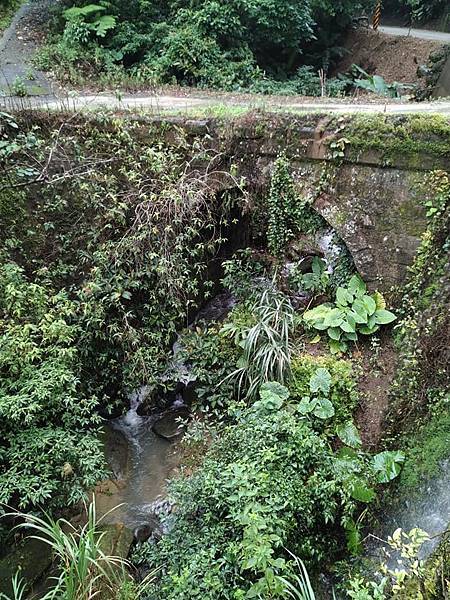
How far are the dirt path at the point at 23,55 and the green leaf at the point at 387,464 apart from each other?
7055 millimetres

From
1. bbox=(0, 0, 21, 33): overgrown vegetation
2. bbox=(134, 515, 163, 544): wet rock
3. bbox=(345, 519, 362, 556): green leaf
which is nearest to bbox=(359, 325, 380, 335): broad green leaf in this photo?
bbox=(345, 519, 362, 556): green leaf

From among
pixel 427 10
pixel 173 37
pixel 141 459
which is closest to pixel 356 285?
pixel 141 459

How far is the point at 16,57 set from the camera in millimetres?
9531

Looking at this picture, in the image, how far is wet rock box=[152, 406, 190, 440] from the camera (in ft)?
19.8

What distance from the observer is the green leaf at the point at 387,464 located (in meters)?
4.55

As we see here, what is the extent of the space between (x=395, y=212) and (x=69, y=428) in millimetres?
4414

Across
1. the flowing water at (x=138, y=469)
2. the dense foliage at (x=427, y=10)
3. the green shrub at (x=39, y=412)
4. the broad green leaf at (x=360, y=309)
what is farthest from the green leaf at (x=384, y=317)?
the dense foliage at (x=427, y=10)

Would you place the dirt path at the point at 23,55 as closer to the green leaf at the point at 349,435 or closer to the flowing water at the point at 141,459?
the flowing water at the point at 141,459

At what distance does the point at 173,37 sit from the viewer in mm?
8805

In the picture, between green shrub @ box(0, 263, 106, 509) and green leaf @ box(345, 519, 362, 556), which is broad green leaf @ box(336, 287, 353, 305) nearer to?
green leaf @ box(345, 519, 362, 556)

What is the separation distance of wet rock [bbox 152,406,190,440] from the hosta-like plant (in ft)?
6.74

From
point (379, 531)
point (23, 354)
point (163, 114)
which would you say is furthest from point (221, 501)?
point (163, 114)

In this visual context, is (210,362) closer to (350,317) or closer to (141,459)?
(141,459)

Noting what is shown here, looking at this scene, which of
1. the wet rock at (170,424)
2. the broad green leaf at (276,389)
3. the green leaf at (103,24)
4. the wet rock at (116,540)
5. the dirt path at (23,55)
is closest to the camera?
the wet rock at (116,540)
